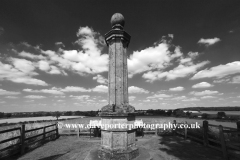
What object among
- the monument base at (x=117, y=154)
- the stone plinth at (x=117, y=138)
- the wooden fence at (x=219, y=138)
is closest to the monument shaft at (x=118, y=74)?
the stone plinth at (x=117, y=138)

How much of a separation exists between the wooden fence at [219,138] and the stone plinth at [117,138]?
14.1ft

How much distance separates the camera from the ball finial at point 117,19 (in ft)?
17.3

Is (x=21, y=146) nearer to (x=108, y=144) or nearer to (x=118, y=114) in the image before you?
(x=108, y=144)

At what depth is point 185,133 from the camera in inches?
406

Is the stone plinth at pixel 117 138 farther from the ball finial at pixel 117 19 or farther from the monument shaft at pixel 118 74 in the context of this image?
the ball finial at pixel 117 19

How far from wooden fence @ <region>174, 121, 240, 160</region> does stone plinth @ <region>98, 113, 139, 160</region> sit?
429 cm

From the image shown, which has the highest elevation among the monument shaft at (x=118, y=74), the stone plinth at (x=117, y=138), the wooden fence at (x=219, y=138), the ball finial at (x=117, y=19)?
the ball finial at (x=117, y=19)

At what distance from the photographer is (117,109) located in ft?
15.2

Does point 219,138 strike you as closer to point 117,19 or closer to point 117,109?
point 117,109

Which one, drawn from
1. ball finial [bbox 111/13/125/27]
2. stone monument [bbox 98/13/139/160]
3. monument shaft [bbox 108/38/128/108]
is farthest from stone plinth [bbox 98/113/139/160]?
ball finial [bbox 111/13/125/27]

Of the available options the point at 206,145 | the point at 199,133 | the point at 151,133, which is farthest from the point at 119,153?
the point at 151,133

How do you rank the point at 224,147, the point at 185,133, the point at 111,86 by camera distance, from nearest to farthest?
the point at 111,86 → the point at 224,147 → the point at 185,133

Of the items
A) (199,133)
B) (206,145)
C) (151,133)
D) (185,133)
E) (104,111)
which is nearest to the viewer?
(104,111)

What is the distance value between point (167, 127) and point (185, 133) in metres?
2.47
